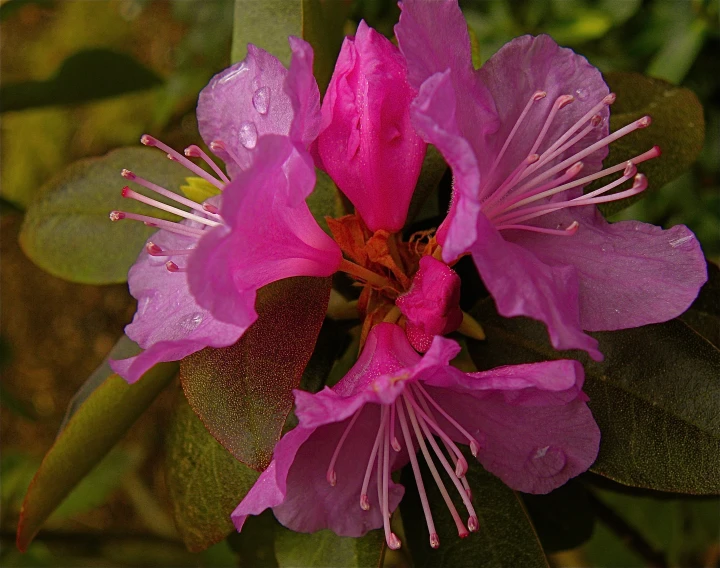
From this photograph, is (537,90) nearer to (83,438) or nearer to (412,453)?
(412,453)

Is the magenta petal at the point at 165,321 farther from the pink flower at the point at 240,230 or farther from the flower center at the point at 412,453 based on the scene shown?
the flower center at the point at 412,453

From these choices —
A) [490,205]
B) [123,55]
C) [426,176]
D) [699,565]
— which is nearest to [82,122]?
[123,55]

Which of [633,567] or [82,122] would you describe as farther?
[82,122]

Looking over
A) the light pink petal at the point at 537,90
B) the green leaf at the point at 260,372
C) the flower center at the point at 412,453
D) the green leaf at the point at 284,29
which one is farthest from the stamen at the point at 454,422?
the green leaf at the point at 284,29

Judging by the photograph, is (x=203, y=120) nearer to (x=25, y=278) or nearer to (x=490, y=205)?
(x=490, y=205)

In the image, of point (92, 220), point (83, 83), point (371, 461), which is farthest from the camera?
point (83, 83)

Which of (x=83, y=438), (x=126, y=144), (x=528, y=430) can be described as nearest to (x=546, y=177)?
(x=528, y=430)
